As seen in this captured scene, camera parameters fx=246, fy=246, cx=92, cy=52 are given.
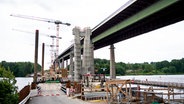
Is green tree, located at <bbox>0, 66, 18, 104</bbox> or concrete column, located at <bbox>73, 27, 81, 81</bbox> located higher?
concrete column, located at <bbox>73, 27, 81, 81</bbox>

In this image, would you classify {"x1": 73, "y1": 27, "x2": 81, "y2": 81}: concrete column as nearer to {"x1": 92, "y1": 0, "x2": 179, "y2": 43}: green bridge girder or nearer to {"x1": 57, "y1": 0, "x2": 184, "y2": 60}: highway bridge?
{"x1": 57, "y1": 0, "x2": 184, "y2": 60}: highway bridge

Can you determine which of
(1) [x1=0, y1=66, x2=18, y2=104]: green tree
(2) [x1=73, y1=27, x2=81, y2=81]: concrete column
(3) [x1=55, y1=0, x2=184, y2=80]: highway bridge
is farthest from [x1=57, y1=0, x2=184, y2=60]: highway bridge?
(1) [x1=0, y1=66, x2=18, y2=104]: green tree

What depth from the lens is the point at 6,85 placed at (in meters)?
11.4

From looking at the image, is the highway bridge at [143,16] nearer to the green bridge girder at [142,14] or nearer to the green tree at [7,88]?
the green bridge girder at [142,14]

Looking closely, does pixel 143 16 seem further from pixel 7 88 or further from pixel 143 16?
pixel 7 88

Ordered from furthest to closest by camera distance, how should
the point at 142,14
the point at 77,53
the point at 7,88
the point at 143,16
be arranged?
1. the point at 77,53
2. the point at 142,14
3. the point at 143,16
4. the point at 7,88

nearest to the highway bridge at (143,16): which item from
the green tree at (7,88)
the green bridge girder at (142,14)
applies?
the green bridge girder at (142,14)

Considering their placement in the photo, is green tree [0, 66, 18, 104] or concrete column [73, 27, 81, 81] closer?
green tree [0, 66, 18, 104]

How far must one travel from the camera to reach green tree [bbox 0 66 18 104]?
436 inches

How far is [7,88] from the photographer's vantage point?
11.4 m

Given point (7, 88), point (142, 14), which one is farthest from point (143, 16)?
point (7, 88)

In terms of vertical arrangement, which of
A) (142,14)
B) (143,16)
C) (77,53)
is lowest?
(77,53)

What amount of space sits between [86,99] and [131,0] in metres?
28.2

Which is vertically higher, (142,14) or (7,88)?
(142,14)
